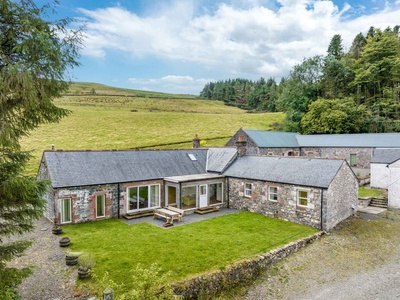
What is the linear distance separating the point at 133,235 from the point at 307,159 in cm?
1236

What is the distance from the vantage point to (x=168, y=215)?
1616cm

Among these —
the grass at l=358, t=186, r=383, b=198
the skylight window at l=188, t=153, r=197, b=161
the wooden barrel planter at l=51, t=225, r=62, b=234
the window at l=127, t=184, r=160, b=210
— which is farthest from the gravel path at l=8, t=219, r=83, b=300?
the grass at l=358, t=186, r=383, b=198

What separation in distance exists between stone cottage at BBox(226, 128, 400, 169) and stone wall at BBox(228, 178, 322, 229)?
1357cm

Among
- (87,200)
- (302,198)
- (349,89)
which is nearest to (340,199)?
(302,198)

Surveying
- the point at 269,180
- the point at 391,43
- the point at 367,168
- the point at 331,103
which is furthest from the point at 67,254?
the point at 391,43

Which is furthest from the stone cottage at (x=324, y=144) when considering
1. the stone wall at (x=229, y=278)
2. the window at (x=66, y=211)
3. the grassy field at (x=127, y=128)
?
the window at (x=66, y=211)

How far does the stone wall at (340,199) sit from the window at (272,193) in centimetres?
315

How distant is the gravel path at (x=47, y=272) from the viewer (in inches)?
342

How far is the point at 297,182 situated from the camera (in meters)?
16.1

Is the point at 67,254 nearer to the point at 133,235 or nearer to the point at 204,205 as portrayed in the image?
the point at 133,235

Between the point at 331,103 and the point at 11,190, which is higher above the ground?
the point at 331,103

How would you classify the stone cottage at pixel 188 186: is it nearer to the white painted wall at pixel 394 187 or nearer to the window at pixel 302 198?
the window at pixel 302 198

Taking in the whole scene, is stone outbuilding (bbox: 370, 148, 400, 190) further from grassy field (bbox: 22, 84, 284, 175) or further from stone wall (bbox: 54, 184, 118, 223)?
grassy field (bbox: 22, 84, 284, 175)

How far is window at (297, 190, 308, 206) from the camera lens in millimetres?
15865
